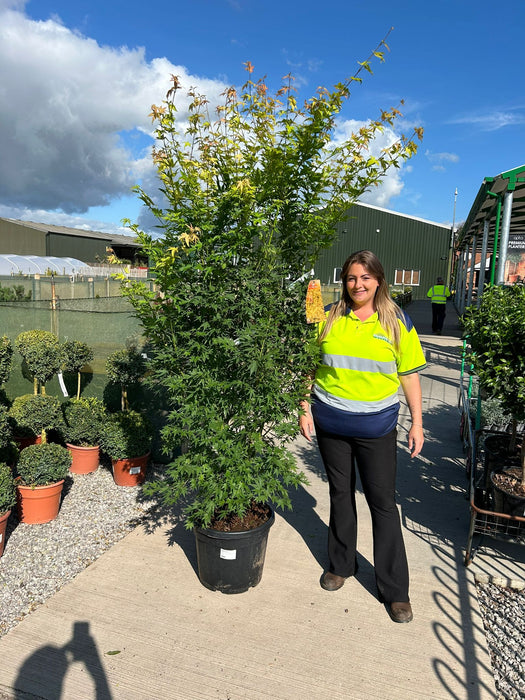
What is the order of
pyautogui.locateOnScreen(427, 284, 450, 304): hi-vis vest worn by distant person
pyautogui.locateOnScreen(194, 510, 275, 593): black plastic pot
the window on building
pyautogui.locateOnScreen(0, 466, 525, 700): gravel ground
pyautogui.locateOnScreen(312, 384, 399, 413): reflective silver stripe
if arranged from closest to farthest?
pyautogui.locateOnScreen(0, 466, 525, 700): gravel ground < pyautogui.locateOnScreen(312, 384, 399, 413): reflective silver stripe < pyautogui.locateOnScreen(194, 510, 275, 593): black plastic pot < pyautogui.locateOnScreen(427, 284, 450, 304): hi-vis vest worn by distant person < the window on building

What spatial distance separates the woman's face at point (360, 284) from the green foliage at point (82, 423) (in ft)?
9.82

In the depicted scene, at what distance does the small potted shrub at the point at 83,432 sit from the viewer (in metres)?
4.69

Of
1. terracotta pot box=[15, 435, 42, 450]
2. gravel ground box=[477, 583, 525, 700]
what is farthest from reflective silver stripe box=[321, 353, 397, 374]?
terracotta pot box=[15, 435, 42, 450]

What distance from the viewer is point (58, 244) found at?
138ft

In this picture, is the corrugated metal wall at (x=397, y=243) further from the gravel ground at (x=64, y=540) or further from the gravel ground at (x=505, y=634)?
the gravel ground at (x=505, y=634)

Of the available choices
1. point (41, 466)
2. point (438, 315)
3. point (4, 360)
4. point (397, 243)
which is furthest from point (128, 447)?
point (397, 243)

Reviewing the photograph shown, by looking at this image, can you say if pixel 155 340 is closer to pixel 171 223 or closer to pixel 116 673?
pixel 171 223

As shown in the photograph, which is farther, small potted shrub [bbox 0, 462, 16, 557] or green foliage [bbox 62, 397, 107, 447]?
green foliage [bbox 62, 397, 107, 447]

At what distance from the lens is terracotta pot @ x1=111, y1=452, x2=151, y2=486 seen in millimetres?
4523

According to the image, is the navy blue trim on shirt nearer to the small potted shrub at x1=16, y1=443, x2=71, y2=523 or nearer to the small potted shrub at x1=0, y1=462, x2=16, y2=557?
the small potted shrub at x1=0, y1=462, x2=16, y2=557

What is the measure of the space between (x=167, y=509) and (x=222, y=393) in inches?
72.2

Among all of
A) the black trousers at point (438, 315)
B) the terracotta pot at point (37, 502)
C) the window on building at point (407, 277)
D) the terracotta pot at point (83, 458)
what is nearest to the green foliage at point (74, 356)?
the terracotta pot at point (83, 458)

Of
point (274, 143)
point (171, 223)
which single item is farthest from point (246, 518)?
point (274, 143)

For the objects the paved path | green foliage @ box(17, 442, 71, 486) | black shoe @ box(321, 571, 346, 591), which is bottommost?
the paved path
